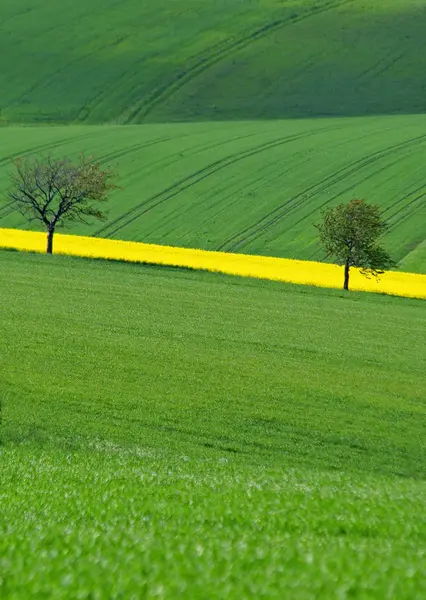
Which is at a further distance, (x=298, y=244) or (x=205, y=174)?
(x=205, y=174)

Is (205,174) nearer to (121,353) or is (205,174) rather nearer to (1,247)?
(1,247)

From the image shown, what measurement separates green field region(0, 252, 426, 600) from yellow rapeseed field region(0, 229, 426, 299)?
13.4ft

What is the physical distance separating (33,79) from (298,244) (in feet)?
203

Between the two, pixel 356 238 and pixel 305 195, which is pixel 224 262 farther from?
pixel 305 195

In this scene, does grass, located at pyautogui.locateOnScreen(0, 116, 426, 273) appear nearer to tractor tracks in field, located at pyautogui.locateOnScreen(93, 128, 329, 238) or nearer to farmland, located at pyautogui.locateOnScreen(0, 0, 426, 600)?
tractor tracks in field, located at pyautogui.locateOnScreen(93, 128, 329, 238)

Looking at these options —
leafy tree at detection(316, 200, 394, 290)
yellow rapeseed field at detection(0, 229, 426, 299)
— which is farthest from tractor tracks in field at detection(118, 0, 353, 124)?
leafy tree at detection(316, 200, 394, 290)

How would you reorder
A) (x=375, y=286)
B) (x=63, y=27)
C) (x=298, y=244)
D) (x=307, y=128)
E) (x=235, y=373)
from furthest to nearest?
1. (x=63, y=27)
2. (x=307, y=128)
3. (x=298, y=244)
4. (x=375, y=286)
5. (x=235, y=373)

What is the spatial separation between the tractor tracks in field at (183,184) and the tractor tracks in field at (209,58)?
23.3 metres

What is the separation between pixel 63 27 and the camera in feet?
446

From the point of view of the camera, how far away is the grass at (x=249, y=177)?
77.9 m

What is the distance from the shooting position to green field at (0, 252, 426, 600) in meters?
7.62

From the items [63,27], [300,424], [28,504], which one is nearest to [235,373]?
[300,424]

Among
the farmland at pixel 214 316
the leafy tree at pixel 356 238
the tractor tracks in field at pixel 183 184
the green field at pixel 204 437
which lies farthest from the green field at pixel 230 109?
the green field at pixel 204 437

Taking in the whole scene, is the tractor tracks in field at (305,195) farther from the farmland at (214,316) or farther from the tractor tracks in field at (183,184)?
the tractor tracks in field at (183,184)
